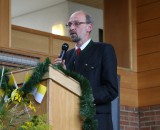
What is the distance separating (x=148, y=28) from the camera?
29.0 feet

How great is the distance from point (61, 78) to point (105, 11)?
208 inches

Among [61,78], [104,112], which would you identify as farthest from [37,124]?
[104,112]

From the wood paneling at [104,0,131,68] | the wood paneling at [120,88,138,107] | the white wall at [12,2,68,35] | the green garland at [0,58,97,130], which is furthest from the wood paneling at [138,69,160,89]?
the white wall at [12,2,68,35]

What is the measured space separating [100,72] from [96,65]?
7 centimetres

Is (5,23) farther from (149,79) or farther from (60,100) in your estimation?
(60,100)

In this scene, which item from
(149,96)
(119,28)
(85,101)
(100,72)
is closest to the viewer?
(85,101)

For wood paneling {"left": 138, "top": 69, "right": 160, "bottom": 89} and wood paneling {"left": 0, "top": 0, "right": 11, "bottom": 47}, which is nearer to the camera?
wood paneling {"left": 0, "top": 0, "right": 11, "bottom": 47}

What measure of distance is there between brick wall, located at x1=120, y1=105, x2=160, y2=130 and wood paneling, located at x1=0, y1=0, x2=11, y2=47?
199cm

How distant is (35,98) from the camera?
384 cm

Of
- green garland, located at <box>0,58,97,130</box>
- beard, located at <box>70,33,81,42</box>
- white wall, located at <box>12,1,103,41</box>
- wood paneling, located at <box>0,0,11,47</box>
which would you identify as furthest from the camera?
white wall, located at <box>12,1,103,41</box>

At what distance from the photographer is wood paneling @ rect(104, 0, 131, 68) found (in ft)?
29.1

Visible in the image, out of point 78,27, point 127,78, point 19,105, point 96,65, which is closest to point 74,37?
point 78,27

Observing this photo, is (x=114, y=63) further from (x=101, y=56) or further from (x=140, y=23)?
(x=140, y=23)

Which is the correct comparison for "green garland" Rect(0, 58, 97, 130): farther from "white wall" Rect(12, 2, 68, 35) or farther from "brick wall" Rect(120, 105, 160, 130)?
"white wall" Rect(12, 2, 68, 35)
